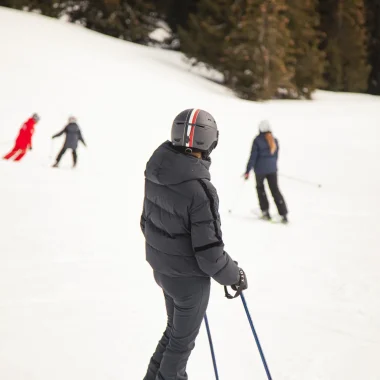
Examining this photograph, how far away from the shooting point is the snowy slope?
Answer: 11.0 feet

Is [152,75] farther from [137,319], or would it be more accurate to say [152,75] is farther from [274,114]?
[137,319]

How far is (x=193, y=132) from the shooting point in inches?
92.1

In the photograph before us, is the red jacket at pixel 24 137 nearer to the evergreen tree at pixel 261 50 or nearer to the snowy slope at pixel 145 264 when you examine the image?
the snowy slope at pixel 145 264

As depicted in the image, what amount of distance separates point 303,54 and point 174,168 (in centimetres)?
2912

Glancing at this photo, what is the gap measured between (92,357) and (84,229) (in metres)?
3.43

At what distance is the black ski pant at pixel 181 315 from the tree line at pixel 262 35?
80.3 feet

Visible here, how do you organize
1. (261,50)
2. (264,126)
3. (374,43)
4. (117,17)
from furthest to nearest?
(374,43) → (117,17) → (261,50) → (264,126)

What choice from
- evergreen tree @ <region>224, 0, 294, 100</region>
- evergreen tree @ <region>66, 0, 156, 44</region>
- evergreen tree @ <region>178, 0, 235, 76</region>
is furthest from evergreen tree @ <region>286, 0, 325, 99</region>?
evergreen tree @ <region>66, 0, 156, 44</region>

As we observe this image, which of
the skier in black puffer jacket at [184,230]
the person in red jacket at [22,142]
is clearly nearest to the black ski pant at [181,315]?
the skier in black puffer jacket at [184,230]

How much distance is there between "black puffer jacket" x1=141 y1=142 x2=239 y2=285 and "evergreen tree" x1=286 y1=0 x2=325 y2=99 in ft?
90.7

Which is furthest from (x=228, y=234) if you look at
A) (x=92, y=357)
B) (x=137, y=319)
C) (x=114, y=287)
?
(x=92, y=357)

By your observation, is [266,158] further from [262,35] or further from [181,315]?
[262,35]

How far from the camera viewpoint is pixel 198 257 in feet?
7.53

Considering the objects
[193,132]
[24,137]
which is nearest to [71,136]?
[24,137]
